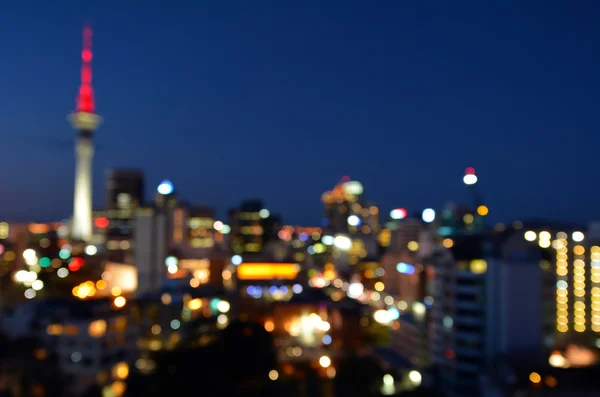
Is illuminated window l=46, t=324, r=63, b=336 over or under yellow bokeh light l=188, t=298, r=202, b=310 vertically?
over

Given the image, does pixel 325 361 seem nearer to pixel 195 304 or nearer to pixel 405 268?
pixel 195 304

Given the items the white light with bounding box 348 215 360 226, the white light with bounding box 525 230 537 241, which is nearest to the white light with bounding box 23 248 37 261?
the white light with bounding box 525 230 537 241

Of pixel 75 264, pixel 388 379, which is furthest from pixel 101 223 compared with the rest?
pixel 388 379

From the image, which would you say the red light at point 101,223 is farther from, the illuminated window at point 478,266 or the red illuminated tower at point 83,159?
the illuminated window at point 478,266

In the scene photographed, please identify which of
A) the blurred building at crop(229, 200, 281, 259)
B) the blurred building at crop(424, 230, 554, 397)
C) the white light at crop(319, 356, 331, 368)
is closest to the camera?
the blurred building at crop(424, 230, 554, 397)

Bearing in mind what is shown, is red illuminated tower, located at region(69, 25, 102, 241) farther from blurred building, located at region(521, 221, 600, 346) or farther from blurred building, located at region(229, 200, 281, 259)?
blurred building, located at region(521, 221, 600, 346)

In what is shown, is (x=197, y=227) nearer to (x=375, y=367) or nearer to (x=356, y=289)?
(x=356, y=289)

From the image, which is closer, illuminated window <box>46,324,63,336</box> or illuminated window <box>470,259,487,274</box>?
illuminated window <box>470,259,487,274</box>
